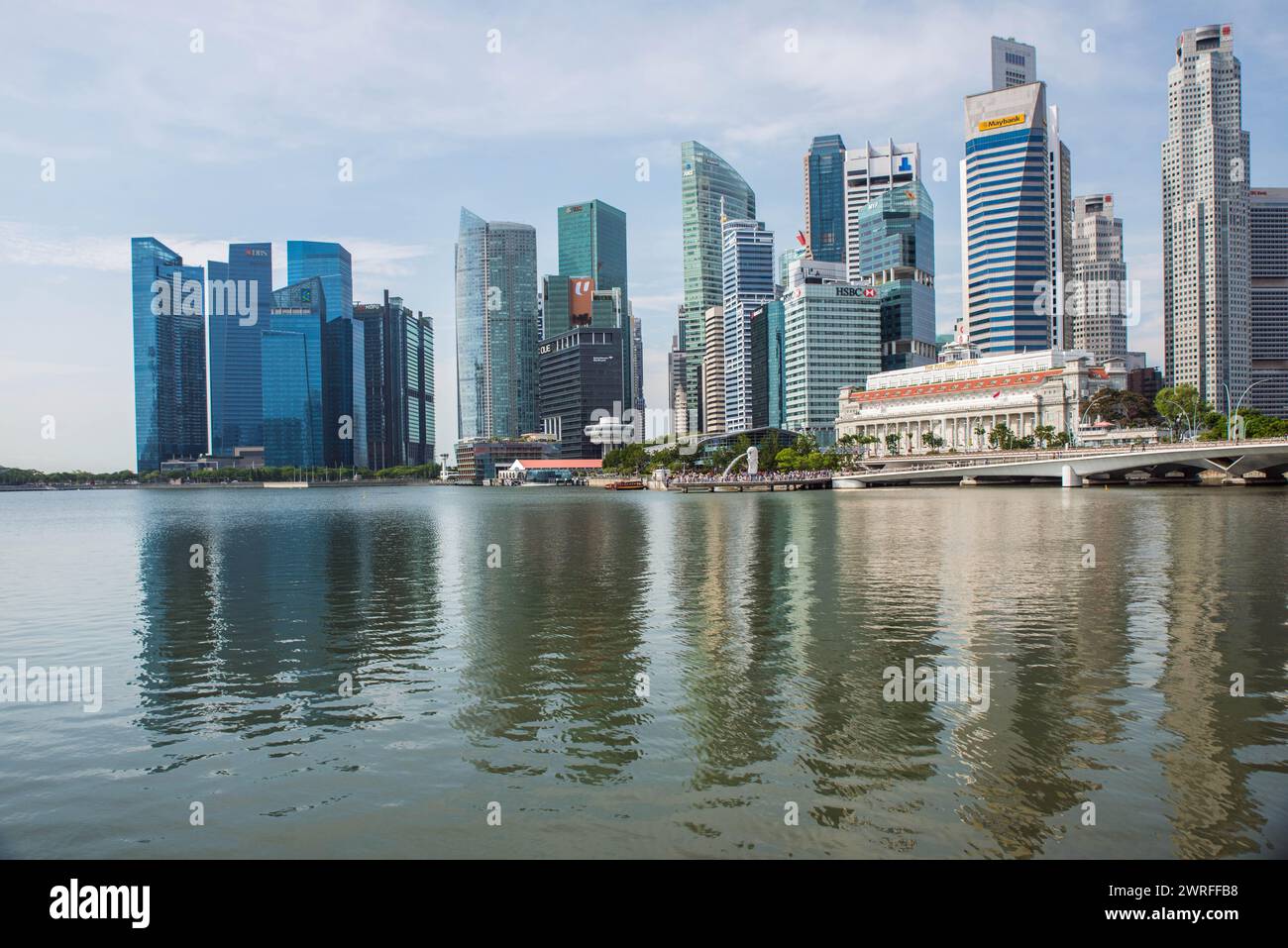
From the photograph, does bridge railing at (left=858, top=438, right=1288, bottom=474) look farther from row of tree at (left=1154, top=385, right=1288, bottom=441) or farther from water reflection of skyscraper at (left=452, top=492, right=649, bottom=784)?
water reflection of skyscraper at (left=452, top=492, right=649, bottom=784)

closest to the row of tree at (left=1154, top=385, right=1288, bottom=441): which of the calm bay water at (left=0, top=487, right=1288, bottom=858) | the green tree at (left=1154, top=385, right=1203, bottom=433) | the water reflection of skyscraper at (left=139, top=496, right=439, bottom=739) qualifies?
the green tree at (left=1154, top=385, right=1203, bottom=433)

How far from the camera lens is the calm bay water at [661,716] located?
13695 millimetres

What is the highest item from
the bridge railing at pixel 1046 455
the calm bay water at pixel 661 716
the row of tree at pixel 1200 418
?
the row of tree at pixel 1200 418

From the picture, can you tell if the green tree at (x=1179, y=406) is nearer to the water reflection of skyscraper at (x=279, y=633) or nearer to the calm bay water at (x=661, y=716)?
the calm bay water at (x=661, y=716)

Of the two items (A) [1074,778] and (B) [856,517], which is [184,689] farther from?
(B) [856,517]

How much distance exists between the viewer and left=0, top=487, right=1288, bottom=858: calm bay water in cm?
1370

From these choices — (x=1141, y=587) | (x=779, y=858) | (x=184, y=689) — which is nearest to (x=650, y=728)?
(x=779, y=858)

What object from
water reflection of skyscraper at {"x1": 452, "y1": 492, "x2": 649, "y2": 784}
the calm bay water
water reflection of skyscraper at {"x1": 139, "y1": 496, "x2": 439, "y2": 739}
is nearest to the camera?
the calm bay water

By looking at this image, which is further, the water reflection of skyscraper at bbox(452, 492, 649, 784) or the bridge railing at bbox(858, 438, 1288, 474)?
the bridge railing at bbox(858, 438, 1288, 474)

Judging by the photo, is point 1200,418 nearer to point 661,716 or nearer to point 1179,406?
point 1179,406

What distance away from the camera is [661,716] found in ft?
63.4

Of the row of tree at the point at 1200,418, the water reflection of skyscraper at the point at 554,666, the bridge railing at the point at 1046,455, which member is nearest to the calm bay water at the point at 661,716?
the water reflection of skyscraper at the point at 554,666

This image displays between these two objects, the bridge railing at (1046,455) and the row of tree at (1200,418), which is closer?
the bridge railing at (1046,455)

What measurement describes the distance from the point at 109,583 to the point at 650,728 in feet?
128
